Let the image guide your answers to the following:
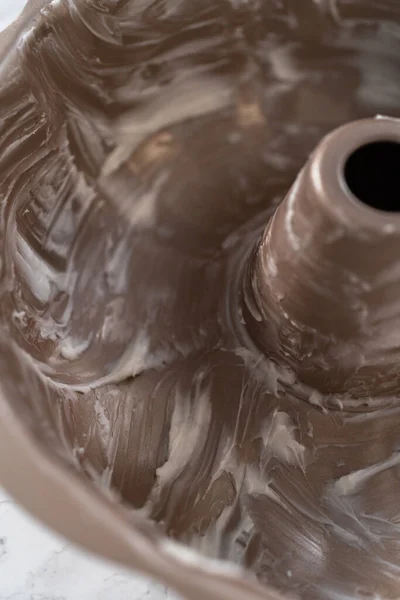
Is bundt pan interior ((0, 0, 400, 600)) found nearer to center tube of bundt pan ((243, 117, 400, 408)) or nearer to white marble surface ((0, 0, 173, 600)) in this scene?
center tube of bundt pan ((243, 117, 400, 408))

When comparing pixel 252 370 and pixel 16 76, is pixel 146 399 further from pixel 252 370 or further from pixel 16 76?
pixel 16 76

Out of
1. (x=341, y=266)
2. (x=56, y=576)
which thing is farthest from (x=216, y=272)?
(x=56, y=576)

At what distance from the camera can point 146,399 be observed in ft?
1.55

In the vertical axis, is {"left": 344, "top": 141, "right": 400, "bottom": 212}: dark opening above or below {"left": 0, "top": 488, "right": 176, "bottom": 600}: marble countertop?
above

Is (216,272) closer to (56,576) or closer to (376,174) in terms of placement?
(376,174)

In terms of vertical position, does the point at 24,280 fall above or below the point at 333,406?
above

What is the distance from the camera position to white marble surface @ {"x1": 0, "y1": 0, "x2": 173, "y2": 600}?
0.52m

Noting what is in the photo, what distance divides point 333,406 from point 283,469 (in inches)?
2.5

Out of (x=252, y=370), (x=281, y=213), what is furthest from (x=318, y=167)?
(x=252, y=370)

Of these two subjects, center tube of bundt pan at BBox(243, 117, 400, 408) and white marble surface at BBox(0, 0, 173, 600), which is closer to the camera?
center tube of bundt pan at BBox(243, 117, 400, 408)

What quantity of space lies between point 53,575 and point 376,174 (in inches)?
15.8

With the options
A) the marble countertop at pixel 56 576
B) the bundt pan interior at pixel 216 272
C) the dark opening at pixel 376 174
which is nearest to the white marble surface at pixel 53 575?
the marble countertop at pixel 56 576

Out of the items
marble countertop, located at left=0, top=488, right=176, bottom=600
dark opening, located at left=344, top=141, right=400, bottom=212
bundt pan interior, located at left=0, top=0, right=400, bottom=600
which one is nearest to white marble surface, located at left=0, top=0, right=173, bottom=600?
marble countertop, located at left=0, top=488, right=176, bottom=600

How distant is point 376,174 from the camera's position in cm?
40
